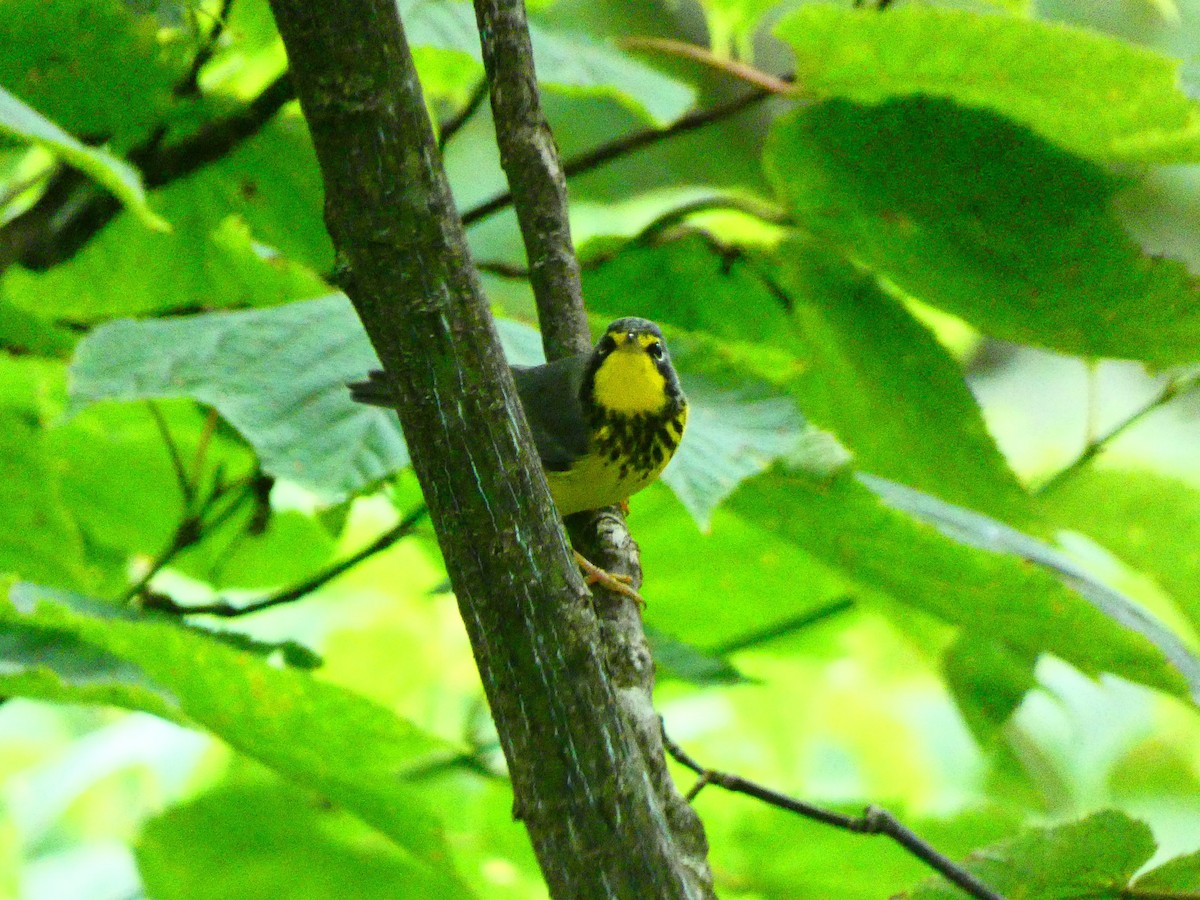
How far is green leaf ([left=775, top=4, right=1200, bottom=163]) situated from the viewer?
1396mm

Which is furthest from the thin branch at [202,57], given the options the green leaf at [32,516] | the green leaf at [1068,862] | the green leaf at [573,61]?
the green leaf at [1068,862]

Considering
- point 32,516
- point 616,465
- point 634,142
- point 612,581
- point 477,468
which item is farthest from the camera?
point 616,465

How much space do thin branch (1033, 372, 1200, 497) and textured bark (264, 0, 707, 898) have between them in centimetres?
119

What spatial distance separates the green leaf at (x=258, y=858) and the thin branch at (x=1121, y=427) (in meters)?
0.98

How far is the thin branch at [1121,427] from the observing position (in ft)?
5.60

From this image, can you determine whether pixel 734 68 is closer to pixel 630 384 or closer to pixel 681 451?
pixel 630 384

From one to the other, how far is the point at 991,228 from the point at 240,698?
1.00 meters

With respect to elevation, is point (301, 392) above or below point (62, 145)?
below

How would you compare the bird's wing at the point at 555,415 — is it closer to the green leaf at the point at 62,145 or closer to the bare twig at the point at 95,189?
the bare twig at the point at 95,189

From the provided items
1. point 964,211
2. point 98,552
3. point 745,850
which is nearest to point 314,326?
point 98,552

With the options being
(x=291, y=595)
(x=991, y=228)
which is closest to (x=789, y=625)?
(x=991, y=228)

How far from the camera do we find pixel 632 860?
692mm

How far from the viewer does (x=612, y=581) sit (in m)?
1.17

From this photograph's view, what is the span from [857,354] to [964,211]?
0.21 m
